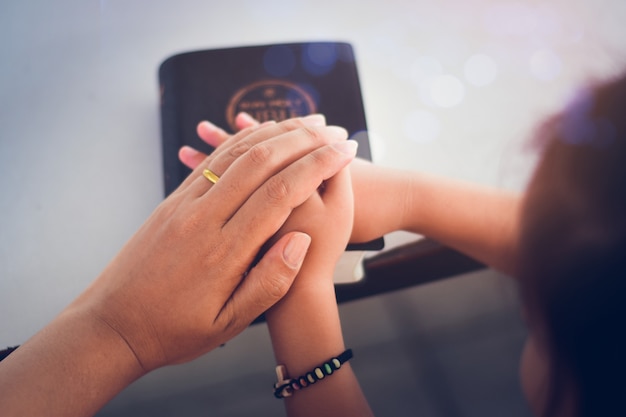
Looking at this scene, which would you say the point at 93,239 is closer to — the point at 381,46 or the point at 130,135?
the point at 130,135

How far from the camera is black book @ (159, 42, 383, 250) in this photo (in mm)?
536

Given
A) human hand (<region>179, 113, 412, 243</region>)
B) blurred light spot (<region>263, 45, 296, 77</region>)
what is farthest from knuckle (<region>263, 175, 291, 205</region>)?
blurred light spot (<region>263, 45, 296, 77</region>)

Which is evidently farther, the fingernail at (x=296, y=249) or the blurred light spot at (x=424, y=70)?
the blurred light spot at (x=424, y=70)

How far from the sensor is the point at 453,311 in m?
0.61

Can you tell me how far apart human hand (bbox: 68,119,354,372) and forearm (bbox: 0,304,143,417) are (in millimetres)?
12

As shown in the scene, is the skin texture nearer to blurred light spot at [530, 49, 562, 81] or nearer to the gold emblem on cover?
the gold emblem on cover

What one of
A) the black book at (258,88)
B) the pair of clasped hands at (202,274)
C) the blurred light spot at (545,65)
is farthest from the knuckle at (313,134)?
the blurred light spot at (545,65)

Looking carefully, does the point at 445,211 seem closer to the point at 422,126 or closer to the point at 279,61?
the point at 422,126

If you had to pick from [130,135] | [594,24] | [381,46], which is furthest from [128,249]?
[594,24]

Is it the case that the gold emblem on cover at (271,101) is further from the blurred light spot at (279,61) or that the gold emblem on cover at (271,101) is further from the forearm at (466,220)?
the forearm at (466,220)

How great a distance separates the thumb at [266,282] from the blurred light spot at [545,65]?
457 mm

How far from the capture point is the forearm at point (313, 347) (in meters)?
0.38

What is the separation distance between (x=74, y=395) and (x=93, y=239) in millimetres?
189

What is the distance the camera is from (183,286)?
1.23 feet
